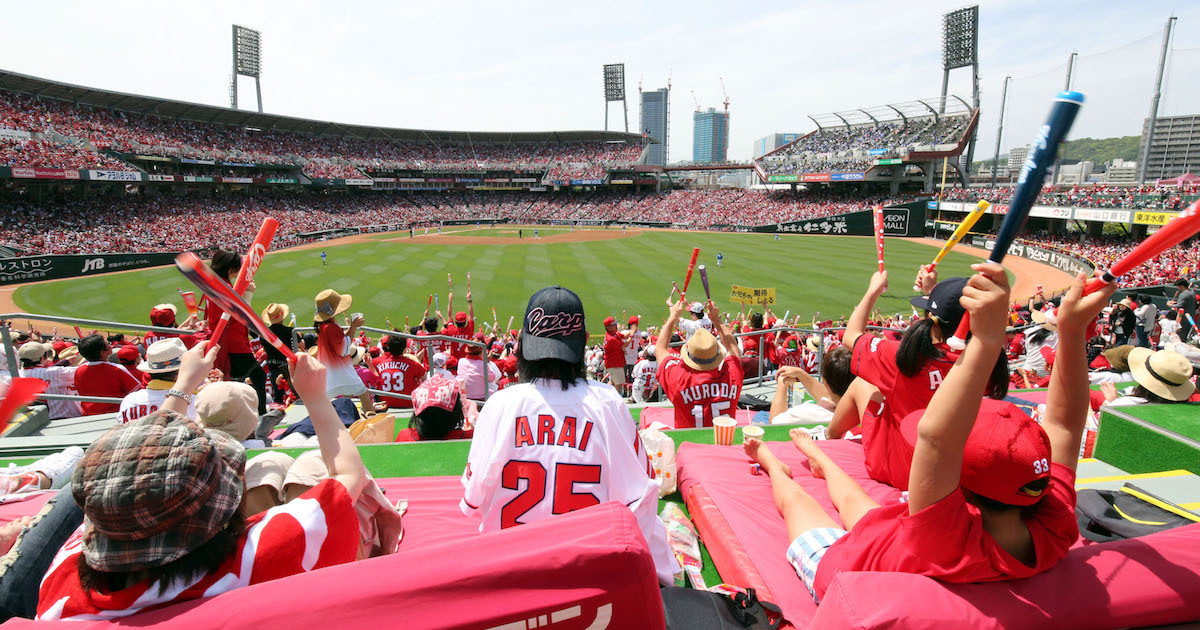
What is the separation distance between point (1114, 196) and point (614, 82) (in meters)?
58.2

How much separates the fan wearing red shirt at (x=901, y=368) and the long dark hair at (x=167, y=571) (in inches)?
122

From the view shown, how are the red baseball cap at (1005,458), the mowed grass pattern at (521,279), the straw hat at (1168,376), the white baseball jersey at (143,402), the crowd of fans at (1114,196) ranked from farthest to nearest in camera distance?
the crowd of fans at (1114,196) < the mowed grass pattern at (521,279) < the straw hat at (1168,376) < the white baseball jersey at (143,402) < the red baseball cap at (1005,458)

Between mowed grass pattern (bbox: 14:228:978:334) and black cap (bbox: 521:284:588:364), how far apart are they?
15827mm

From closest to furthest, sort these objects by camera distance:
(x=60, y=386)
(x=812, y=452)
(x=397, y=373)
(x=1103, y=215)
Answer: (x=812, y=452), (x=60, y=386), (x=397, y=373), (x=1103, y=215)

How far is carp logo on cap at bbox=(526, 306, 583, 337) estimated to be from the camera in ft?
7.63

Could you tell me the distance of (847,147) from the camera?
5962cm

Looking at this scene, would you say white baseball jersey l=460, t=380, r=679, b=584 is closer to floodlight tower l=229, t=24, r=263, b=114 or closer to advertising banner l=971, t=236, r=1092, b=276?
advertising banner l=971, t=236, r=1092, b=276

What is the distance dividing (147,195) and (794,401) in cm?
5066

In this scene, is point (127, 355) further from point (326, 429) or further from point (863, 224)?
point (863, 224)

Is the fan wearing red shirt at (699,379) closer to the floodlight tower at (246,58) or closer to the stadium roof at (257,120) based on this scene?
the stadium roof at (257,120)

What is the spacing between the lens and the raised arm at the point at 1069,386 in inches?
81.0

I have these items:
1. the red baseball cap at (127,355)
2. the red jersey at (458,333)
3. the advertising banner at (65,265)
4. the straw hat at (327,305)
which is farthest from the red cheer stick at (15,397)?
the advertising banner at (65,265)

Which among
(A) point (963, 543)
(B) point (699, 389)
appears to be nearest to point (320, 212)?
(B) point (699, 389)

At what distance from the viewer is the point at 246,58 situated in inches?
2189
